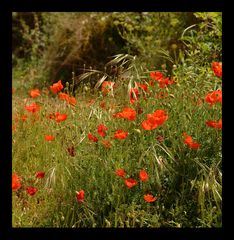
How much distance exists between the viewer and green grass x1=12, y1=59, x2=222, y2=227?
273cm

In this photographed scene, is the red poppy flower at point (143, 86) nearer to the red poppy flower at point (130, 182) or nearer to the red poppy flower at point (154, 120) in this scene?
the red poppy flower at point (154, 120)

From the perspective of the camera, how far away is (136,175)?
2.89 metres

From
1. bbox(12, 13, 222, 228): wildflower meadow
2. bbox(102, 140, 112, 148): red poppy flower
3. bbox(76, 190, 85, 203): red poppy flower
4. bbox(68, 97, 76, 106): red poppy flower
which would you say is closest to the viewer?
bbox(76, 190, 85, 203): red poppy flower

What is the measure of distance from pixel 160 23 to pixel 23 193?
151 inches

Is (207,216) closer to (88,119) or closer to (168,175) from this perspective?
(168,175)

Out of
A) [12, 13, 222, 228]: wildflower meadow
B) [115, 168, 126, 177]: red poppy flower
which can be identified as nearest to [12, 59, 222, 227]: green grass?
[12, 13, 222, 228]: wildflower meadow

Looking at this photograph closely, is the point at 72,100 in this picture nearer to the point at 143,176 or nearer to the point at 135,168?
the point at 135,168

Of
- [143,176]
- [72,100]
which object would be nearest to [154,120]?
[143,176]

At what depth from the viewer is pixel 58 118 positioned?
2.99 meters

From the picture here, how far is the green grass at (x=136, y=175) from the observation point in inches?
108

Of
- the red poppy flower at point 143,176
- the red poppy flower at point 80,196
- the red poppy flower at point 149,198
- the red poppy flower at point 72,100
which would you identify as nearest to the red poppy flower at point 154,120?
the red poppy flower at point 143,176

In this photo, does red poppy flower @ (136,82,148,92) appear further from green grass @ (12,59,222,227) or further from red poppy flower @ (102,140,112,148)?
red poppy flower @ (102,140,112,148)

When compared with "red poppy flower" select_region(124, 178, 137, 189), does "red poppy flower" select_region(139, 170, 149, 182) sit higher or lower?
higher
